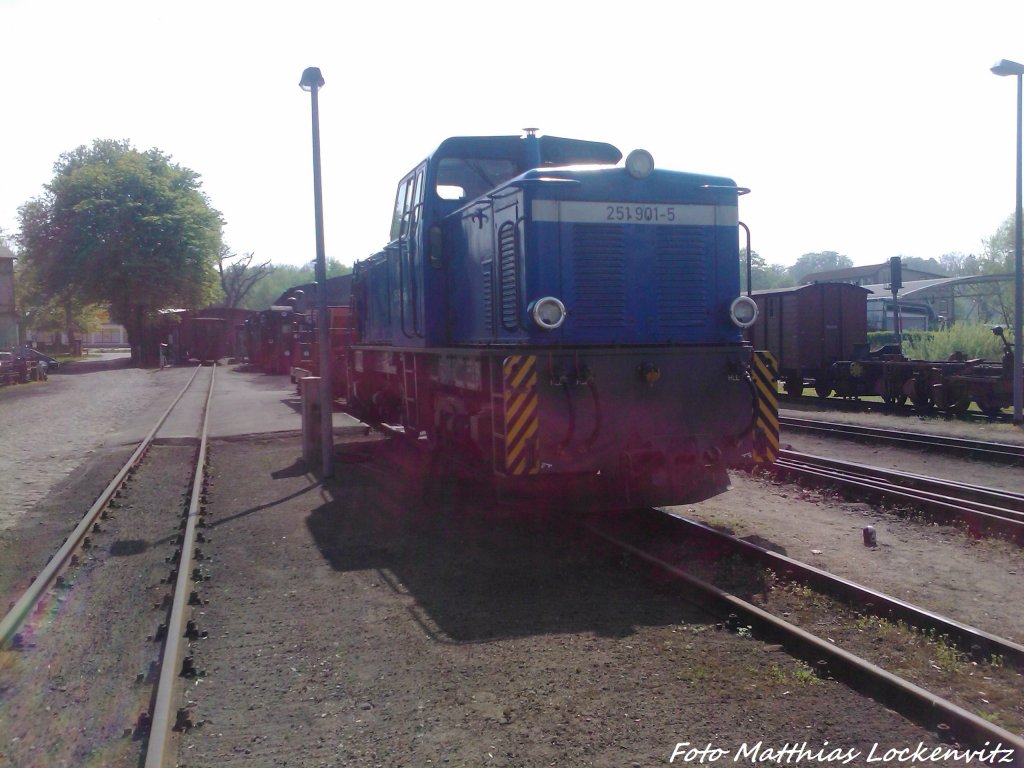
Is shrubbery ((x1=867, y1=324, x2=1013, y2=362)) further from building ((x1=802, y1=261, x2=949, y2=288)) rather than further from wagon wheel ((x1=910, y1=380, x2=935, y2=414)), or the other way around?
building ((x1=802, y1=261, x2=949, y2=288))

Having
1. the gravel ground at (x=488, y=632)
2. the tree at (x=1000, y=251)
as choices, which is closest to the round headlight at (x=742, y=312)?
the gravel ground at (x=488, y=632)

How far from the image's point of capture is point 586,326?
23.7 feet

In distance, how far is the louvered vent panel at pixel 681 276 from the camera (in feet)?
24.4

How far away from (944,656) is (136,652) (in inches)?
174

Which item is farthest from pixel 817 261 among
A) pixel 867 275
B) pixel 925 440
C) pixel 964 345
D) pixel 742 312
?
pixel 742 312

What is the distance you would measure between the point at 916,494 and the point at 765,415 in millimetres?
2201

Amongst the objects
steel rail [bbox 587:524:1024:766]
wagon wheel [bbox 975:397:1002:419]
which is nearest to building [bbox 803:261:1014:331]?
wagon wheel [bbox 975:397:1002:419]

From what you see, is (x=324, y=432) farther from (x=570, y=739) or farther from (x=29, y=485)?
(x=570, y=739)

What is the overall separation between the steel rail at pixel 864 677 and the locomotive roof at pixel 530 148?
4.84 m

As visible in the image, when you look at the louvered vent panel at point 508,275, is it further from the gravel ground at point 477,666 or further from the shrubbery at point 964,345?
the shrubbery at point 964,345

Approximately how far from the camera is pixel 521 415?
6637 millimetres

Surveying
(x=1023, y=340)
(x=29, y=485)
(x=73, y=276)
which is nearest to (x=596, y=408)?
(x=29, y=485)

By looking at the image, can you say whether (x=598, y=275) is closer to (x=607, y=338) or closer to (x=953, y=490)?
(x=607, y=338)

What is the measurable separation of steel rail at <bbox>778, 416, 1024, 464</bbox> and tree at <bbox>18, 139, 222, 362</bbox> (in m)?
43.7
